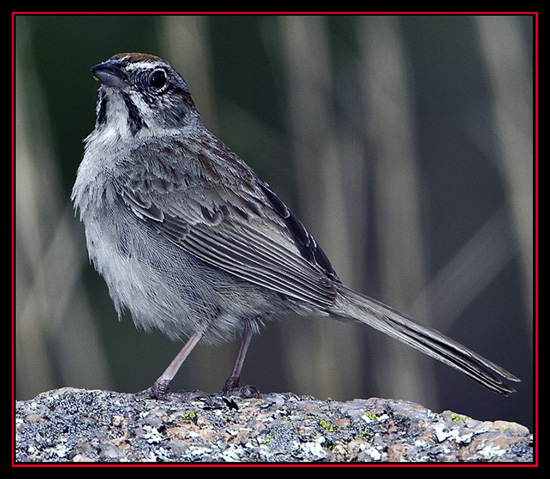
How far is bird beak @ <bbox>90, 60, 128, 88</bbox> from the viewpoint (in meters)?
5.26

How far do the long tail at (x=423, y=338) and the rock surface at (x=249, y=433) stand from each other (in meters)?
0.29

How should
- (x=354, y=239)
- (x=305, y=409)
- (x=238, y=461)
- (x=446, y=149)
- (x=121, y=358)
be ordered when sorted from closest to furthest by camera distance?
(x=238, y=461)
(x=305, y=409)
(x=354, y=239)
(x=121, y=358)
(x=446, y=149)

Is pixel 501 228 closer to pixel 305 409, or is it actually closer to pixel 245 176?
pixel 245 176

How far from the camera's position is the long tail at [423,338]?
14.6ft

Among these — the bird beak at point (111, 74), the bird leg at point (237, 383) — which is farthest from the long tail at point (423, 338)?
the bird beak at point (111, 74)

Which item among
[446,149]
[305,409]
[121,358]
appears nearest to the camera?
[305,409]

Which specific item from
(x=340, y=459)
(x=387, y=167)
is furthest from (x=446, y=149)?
(x=340, y=459)

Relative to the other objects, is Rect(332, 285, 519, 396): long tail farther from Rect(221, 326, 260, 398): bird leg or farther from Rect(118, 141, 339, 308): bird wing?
Rect(221, 326, 260, 398): bird leg

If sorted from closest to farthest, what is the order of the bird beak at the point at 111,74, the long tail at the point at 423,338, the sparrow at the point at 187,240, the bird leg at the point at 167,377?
the long tail at the point at 423,338
the bird leg at the point at 167,377
the sparrow at the point at 187,240
the bird beak at the point at 111,74

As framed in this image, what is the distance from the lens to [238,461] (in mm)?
3900

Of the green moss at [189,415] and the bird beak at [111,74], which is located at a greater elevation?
the bird beak at [111,74]

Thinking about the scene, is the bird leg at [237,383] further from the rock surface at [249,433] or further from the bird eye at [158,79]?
the bird eye at [158,79]

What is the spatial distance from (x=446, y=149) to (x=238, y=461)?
15.2 ft

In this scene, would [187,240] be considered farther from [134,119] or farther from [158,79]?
[158,79]
